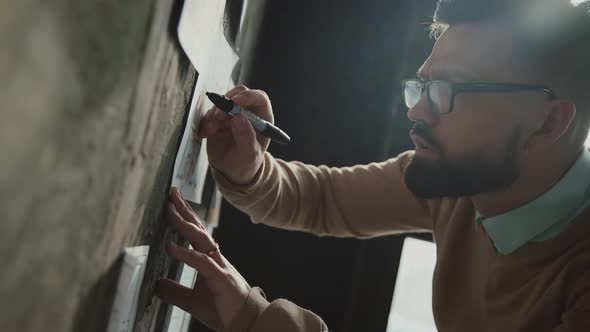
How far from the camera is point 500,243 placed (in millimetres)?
826

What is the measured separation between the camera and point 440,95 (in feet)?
2.72

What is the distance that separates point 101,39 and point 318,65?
960 mm

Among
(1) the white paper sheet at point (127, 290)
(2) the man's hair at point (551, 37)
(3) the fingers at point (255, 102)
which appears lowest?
(1) the white paper sheet at point (127, 290)

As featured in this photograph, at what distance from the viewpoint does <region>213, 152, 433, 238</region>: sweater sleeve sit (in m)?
0.97

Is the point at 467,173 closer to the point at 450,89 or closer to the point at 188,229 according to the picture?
the point at 450,89

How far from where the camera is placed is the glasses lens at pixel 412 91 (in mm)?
911

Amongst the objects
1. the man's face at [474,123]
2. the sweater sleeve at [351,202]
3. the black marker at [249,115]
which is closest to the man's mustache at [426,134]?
the man's face at [474,123]

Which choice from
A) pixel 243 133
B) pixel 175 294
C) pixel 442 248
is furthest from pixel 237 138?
pixel 442 248

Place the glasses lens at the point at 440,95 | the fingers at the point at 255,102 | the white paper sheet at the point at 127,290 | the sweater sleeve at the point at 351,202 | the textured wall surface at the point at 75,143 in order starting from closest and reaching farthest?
the textured wall surface at the point at 75,143 < the white paper sheet at the point at 127,290 < the fingers at the point at 255,102 < the glasses lens at the point at 440,95 < the sweater sleeve at the point at 351,202

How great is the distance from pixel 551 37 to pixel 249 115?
1.83 ft

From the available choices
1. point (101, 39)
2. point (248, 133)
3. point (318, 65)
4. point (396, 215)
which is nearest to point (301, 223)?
point (396, 215)

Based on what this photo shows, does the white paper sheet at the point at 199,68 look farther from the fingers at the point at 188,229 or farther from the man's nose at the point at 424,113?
the man's nose at the point at 424,113

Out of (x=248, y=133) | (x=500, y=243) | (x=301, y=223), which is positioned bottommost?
(x=301, y=223)

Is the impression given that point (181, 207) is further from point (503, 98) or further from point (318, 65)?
point (318, 65)
